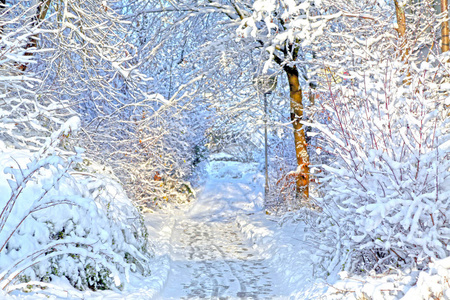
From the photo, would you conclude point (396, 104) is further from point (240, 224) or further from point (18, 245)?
point (240, 224)

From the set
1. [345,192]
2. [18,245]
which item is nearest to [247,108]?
[345,192]

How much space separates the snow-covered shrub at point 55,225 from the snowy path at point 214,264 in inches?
36.9

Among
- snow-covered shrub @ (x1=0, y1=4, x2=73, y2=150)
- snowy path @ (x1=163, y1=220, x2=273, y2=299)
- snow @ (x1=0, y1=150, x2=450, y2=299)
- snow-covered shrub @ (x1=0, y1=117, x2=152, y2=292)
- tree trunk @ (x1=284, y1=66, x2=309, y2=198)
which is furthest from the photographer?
tree trunk @ (x1=284, y1=66, x2=309, y2=198)

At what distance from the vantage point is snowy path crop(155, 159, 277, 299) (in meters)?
7.00

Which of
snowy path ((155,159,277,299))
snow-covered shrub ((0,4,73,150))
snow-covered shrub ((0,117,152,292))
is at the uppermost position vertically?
snow-covered shrub ((0,4,73,150))

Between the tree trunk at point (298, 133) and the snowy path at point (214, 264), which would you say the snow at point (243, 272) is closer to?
the snowy path at point (214, 264)

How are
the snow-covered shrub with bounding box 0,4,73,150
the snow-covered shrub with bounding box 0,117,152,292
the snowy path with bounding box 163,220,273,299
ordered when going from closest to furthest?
the snow-covered shrub with bounding box 0,117,152,292, the snow-covered shrub with bounding box 0,4,73,150, the snowy path with bounding box 163,220,273,299

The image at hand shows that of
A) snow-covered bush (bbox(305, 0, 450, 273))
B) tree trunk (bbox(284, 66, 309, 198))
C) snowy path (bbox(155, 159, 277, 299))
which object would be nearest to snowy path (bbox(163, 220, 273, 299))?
snowy path (bbox(155, 159, 277, 299))

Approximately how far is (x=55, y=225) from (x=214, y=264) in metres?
3.89

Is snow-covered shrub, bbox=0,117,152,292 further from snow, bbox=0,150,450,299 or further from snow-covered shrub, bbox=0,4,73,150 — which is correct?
snow-covered shrub, bbox=0,4,73,150

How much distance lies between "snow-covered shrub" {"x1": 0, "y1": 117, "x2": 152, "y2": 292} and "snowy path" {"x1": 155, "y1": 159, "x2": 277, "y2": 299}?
3.08 ft

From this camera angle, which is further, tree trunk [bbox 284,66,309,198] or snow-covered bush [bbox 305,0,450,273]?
tree trunk [bbox 284,66,309,198]

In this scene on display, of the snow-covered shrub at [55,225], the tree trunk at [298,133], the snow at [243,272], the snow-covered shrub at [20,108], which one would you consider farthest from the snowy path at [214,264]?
the snow-covered shrub at [20,108]

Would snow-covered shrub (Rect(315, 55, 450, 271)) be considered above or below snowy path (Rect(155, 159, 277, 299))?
above
